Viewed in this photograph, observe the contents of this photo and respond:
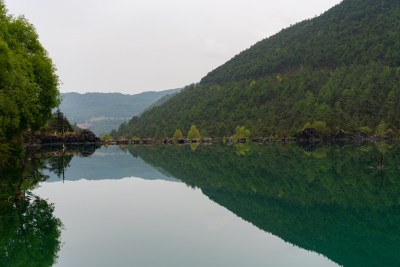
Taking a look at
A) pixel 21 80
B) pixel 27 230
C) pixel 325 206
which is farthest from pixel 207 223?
pixel 21 80

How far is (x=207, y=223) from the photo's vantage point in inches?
637

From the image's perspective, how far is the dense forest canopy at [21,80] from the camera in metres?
27.9

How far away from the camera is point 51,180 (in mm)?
29547

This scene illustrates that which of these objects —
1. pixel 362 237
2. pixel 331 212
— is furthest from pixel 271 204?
pixel 362 237

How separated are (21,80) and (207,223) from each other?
22.7 metres

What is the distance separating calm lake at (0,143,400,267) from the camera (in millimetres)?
11688

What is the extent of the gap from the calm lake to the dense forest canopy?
621cm

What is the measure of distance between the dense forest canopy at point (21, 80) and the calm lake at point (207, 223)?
6.21 metres

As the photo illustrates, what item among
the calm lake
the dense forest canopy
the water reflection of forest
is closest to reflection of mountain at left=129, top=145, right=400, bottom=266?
the calm lake

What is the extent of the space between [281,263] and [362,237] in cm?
463

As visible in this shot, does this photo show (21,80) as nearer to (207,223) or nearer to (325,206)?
(207,223)

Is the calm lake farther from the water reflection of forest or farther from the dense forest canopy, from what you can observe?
the dense forest canopy

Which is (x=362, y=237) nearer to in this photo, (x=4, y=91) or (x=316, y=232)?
(x=316, y=232)

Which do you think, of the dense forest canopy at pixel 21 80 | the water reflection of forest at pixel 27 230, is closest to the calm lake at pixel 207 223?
the water reflection of forest at pixel 27 230
